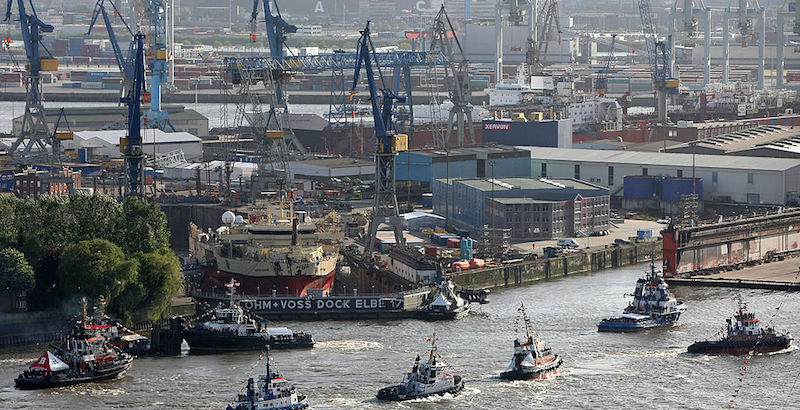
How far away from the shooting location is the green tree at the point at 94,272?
38219 mm

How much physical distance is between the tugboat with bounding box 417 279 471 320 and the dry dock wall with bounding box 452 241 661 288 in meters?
3.33

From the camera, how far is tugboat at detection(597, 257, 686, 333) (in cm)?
3884

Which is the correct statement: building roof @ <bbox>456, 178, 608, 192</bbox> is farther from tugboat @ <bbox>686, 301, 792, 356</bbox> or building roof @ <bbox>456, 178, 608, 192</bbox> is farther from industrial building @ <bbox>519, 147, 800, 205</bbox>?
tugboat @ <bbox>686, 301, 792, 356</bbox>

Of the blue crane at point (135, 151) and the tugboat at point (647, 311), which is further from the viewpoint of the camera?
the blue crane at point (135, 151)

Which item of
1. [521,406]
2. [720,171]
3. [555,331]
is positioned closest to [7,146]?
[720,171]

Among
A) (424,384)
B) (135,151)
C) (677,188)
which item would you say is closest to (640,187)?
(677,188)

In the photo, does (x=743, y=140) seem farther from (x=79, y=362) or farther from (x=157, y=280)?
(x=79, y=362)

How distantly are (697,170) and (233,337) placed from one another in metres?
26.9

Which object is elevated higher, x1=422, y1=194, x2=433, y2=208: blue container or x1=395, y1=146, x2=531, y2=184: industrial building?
x1=395, y1=146, x2=531, y2=184: industrial building

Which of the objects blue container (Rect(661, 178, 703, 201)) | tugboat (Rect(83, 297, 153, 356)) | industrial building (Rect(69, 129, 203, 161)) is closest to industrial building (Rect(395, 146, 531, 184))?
blue container (Rect(661, 178, 703, 201))

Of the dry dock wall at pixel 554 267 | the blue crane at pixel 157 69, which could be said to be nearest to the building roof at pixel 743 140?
the dry dock wall at pixel 554 267

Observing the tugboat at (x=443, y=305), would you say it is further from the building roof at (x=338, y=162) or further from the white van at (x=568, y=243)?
the building roof at (x=338, y=162)

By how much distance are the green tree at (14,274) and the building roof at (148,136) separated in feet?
107

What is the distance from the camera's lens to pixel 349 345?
121ft
